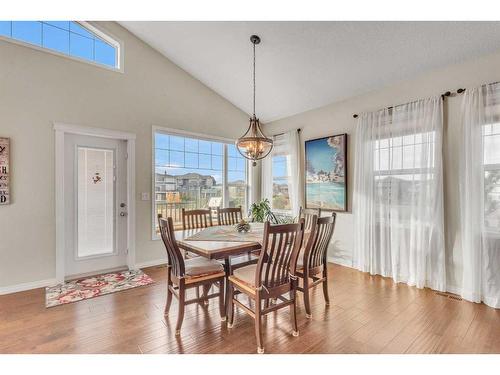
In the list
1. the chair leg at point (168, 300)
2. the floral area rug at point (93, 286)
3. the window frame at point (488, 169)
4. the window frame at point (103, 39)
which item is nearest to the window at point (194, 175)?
the floral area rug at point (93, 286)

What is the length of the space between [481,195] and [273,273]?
2.49 metres

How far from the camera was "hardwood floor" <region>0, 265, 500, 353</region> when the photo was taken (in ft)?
6.28

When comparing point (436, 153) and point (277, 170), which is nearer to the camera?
point (436, 153)

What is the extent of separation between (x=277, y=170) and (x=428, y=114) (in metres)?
2.67

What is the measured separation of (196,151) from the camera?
4.55 m

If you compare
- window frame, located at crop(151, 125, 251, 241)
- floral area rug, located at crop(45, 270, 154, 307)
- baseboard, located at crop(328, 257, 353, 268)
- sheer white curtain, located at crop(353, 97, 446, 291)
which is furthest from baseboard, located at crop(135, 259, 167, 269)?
sheer white curtain, located at crop(353, 97, 446, 291)

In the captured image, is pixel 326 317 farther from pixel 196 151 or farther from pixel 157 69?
pixel 157 69

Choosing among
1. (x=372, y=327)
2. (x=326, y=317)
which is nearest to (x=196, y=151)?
(x=326, y=317)

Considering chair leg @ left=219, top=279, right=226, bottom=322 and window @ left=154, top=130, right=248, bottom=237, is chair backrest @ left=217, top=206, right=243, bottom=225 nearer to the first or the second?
window @ left=154, top=130, right=248, bottom=237

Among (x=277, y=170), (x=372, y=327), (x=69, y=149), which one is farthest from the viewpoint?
(x=277, y=170)

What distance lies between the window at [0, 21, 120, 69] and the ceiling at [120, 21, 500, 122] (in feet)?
1.48

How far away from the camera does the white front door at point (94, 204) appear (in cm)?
339

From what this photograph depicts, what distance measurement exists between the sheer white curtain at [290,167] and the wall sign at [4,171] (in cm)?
402
